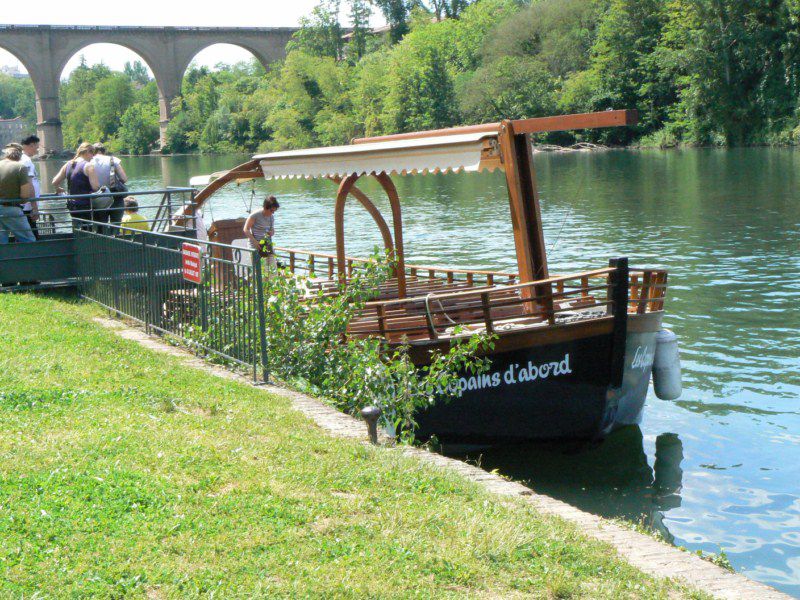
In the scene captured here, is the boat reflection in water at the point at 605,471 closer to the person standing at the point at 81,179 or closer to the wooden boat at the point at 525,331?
the wooden boat at the point at 525,331

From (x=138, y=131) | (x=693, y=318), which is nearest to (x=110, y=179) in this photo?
(x=693, y=318)

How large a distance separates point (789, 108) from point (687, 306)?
47.5 metres

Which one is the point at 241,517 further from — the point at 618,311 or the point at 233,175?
the point at 233,175

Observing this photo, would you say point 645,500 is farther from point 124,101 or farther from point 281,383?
point 124,101

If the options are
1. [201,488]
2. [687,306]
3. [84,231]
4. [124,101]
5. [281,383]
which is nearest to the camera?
[201,488]

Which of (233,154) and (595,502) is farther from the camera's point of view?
(233,154)

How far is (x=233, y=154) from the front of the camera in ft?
340

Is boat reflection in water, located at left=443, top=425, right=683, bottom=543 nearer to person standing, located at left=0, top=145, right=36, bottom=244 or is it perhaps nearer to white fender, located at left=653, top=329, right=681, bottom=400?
white fender, located at left=653, top=329, right=681, bottom=400

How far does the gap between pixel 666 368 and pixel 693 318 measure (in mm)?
5812

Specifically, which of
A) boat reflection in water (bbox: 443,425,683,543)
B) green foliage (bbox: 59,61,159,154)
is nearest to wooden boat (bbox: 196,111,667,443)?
boat reflection in water (bbox: 443,425,683,543)

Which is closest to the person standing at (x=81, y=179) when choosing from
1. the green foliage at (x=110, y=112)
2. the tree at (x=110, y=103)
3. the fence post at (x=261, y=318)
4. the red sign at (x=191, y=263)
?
the red sign at (x=191, y=263)

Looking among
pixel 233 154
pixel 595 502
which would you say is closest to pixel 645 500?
pixel 595 502

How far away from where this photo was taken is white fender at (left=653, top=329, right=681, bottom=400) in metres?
10.4

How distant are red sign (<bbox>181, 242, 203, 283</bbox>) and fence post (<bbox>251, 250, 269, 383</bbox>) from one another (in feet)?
2.89
